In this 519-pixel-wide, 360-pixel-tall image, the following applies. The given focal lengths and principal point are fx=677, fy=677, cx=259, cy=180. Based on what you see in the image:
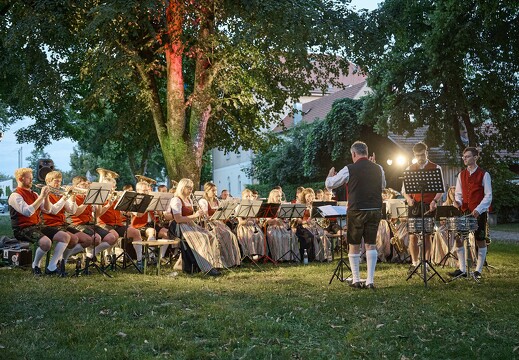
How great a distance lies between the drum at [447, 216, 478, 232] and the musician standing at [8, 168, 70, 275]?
697cm

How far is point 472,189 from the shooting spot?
39.0ft

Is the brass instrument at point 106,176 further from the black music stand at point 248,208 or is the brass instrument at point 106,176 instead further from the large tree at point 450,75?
the large tree at point 450,75

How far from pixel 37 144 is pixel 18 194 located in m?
21.5

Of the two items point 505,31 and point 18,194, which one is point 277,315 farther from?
point 505,31

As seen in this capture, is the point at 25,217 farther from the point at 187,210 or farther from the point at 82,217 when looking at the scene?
the point at 187,210

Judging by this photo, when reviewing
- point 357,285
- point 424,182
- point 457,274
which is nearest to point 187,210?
point 357,285

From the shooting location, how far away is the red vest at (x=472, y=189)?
1180 cm

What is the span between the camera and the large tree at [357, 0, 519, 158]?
2394cm

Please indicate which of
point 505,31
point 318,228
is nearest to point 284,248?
point 318,228

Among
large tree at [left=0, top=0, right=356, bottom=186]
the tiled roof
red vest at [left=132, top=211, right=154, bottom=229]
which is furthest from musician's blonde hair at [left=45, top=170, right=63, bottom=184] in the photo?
the tiled roof

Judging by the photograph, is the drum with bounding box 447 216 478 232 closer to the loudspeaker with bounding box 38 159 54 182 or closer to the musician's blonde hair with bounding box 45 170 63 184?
the musician's blonde hair with bounding box 45 170 63 184

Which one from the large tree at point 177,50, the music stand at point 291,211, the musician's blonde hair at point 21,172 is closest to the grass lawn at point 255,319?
the musician's blonde hair at point 21,172

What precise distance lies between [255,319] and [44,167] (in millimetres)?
16715

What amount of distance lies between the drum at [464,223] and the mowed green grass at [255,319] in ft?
2.99
